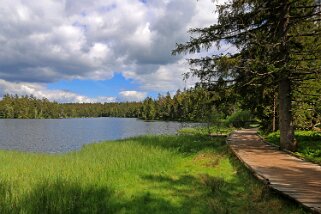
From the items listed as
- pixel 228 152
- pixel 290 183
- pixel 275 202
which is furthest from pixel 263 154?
pixel 275 202

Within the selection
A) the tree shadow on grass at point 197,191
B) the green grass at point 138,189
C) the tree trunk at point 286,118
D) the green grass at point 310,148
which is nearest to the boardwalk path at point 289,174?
the green grass at point 138,189

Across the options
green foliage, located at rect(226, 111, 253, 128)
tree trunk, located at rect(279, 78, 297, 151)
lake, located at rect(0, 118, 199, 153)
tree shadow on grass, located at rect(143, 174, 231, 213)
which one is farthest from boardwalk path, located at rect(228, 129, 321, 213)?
green foliage, located at rect(226, 111, 253, 128)

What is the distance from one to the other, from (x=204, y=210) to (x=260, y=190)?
78.2 inches

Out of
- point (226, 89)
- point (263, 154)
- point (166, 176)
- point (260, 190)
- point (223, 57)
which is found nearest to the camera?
point (260, 190)

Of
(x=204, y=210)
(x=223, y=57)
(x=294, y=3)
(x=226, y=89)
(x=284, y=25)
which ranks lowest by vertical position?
(x=204, y=210)

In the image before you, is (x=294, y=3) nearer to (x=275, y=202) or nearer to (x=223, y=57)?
(x=223, y=57)

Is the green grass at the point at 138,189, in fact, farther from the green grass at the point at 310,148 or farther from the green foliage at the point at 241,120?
the green foliage at the point at 241,120

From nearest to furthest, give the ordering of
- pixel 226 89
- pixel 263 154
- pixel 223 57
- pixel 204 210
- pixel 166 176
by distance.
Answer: pixel 204 210
pixel 166 176
pixel 263 154
pixel 223 57
pixel 226 89

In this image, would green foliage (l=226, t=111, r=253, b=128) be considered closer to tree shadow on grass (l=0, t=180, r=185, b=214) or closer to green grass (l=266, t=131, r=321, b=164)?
green grass (l=266, t=131, r=321, b=164)

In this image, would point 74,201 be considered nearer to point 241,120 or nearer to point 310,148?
point 310,148

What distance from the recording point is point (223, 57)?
17.5 m

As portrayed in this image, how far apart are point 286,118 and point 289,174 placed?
6652 millimetres

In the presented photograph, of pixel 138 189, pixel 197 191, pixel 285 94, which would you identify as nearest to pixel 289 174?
pixel 197 191

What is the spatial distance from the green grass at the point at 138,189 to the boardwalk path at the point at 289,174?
1.01ft
